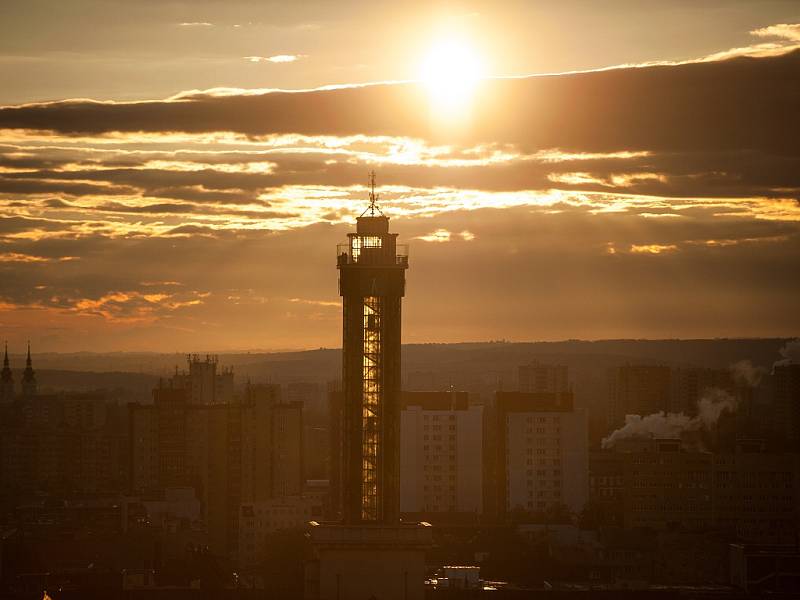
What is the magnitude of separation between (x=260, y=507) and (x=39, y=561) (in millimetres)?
13504

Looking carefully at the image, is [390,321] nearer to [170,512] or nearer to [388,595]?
[388,595]

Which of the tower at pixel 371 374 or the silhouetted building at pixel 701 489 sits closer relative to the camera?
the tower at pixel 371 374

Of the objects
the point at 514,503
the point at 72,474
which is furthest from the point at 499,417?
the point at 72,474

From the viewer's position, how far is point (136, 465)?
90125 millimetres

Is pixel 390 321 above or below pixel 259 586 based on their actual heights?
above

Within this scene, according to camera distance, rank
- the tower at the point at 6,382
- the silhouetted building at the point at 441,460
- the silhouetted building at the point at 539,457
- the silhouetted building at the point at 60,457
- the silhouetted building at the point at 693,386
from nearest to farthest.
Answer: the silhouetted building at the point at 441,460 → the silhouetted building at the point at 539,457 → the silhouetted building at the point at 60,457 → the silhouetted building at the point at 693,386 → the tower at the point at 6,382

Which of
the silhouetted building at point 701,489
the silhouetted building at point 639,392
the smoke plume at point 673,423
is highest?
the silhouetted building at point 639,392

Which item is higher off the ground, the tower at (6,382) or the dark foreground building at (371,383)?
the tower at (6,382)

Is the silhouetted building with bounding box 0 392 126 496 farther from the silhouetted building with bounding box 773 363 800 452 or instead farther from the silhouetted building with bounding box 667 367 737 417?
the silhouetted building with bounding box 667 367 737 417

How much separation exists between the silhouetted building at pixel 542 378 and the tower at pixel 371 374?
10202 cm

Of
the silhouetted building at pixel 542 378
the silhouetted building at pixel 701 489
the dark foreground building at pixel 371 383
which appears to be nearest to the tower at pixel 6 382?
the silhouetted building at pixel 542 378

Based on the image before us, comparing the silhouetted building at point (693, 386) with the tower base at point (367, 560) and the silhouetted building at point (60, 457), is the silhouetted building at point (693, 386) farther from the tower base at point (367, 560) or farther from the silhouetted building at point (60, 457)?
the tower base at point (367, 560)

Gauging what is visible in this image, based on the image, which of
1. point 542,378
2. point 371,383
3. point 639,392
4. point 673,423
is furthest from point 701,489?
point 542,378

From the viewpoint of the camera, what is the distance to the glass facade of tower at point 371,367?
3716cm
